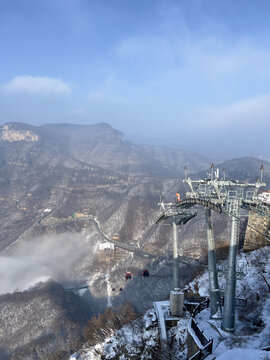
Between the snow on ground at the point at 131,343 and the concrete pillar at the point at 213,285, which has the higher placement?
the concrete pillar at the point at 213,285

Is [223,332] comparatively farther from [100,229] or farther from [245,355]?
[100,229]

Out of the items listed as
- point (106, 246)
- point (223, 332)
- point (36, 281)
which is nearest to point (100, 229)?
point (106, 246)

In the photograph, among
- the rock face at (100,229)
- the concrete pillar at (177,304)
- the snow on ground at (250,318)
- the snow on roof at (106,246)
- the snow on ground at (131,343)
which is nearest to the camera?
the snow on ground at (250,318)

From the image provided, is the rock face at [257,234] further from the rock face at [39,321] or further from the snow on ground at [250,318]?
the rock face at [39,321]

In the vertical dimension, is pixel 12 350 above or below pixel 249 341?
below

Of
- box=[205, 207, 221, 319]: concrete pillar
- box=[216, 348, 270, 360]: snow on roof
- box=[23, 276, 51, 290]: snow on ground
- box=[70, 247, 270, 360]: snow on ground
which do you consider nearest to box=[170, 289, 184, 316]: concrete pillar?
box=[70, 247, 270, 360]: snow on ground

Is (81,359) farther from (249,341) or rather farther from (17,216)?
(17,216)

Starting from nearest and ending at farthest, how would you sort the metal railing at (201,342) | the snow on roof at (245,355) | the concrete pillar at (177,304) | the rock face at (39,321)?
the snow on roof at (245,355) < the metal railing at (201,342) < the concrete pillar at (177,304) < the rock face at (39,321)

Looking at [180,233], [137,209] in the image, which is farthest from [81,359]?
[137,209]

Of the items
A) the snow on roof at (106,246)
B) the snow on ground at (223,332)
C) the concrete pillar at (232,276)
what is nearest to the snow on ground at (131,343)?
the snow on ground at (223,332)
